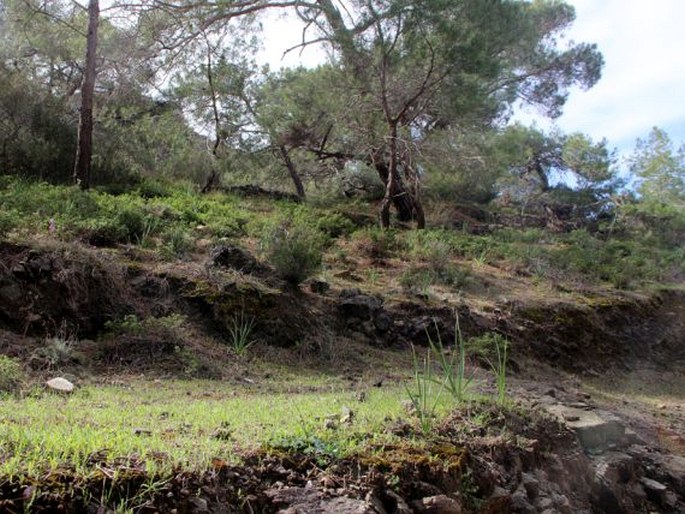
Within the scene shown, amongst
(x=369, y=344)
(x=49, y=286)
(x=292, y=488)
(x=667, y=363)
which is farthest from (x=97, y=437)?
(x=667, y=363)

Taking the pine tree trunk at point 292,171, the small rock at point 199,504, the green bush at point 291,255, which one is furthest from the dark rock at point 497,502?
the pine tree trunk at point 292,171

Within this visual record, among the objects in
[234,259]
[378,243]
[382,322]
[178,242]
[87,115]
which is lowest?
[382,322]

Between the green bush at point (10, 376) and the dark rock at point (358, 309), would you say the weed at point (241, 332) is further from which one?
the green bush at point (10, 376)

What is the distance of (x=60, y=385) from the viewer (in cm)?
472

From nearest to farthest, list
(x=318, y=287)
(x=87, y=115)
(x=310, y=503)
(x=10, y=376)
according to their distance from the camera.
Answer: (x=310, y=503)
(x=10, y=376)
(x=318, y=287)
(x=87, y=115)

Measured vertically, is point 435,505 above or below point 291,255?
below

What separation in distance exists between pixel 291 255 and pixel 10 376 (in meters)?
3.85

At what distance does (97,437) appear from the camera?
296 cm

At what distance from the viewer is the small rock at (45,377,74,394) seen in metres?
4.66

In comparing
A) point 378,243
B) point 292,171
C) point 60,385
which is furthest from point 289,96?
point 60,385

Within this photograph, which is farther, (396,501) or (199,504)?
(396,501)

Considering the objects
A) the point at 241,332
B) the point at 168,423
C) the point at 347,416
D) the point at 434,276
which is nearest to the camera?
the point at 168,423

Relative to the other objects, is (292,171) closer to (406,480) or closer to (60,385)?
(60,385)

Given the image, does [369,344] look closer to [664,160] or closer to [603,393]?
[603,393]
